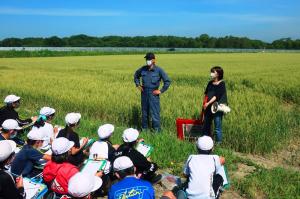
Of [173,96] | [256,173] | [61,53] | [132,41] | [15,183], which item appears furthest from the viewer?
[132,41]

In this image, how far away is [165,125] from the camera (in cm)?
943

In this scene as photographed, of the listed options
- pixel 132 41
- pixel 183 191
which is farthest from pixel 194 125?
pixel 132 41

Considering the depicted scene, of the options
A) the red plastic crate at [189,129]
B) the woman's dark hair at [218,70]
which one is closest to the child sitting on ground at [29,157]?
the red plastic crate at [189,129]

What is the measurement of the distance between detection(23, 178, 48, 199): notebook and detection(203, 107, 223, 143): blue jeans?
13.5 feet

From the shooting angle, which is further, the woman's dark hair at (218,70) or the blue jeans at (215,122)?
the blue jeans at (215,122)

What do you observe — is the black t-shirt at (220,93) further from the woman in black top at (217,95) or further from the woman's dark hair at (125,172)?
the woman's dark hair at (125,172)

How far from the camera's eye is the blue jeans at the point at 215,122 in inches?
308

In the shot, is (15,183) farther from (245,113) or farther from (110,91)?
(110,91)

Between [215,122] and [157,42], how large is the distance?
103 metres

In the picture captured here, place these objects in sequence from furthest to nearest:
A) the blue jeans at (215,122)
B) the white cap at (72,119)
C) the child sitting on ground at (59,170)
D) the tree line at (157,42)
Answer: the tree line at (157,42) < the blue jeans at (215,122) < the white cap at (72,119) < the child sitting on ground at (59,170)

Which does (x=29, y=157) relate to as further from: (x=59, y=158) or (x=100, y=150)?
(x=100, y=150)

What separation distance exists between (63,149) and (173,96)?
26.5 ft

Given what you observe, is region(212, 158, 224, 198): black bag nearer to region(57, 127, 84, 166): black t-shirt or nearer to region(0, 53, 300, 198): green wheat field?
region(0, 53, 300, 198): green wheat field

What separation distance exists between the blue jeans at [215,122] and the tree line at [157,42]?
3898 inches
